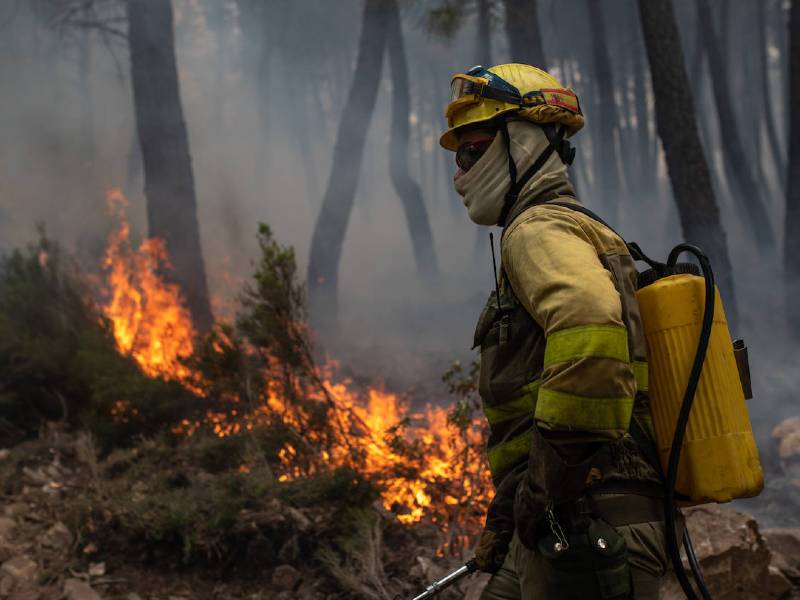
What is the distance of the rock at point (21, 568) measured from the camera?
3.98 metres

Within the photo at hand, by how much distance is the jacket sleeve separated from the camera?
5.46ft

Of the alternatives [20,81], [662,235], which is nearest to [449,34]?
[20,81]

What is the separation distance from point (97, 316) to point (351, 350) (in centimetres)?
436

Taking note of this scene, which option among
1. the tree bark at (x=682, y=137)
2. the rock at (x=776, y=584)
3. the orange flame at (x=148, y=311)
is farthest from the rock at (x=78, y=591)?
the tree bark at (x=682, y=137)

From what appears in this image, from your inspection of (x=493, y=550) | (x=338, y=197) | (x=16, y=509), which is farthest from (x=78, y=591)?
(x=338, y=197)

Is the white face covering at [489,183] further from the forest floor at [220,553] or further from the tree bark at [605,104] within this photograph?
the tree bark at [605,104]

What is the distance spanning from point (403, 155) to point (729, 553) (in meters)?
13.8

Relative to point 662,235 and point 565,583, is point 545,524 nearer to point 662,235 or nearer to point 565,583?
point 565,583

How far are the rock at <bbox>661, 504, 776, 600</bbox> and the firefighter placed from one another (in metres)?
1.65

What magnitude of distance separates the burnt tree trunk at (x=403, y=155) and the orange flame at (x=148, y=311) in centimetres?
848

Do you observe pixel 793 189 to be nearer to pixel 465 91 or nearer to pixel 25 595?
pixel 465 91

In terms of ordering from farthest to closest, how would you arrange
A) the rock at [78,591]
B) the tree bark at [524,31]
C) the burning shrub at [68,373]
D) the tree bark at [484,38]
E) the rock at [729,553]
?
the tree bark at [484,38], the tree bark at [524,31], the burning shrub at [68,373], the rock at [78,591], the rock at [729,553]

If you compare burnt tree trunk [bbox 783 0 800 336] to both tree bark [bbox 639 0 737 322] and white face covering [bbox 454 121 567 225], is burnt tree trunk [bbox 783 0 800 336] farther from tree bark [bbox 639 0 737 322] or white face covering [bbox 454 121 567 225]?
white face covering [bbox 454 121 567 225]

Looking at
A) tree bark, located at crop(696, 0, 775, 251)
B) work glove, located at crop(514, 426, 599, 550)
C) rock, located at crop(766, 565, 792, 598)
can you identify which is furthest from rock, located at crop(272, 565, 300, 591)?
tree bark, located at crop(696, 0, 775, 251)
